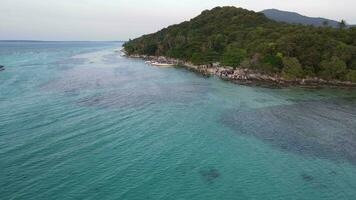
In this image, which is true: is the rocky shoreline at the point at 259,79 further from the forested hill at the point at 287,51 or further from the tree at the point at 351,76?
the forested hill at the point at 287,51

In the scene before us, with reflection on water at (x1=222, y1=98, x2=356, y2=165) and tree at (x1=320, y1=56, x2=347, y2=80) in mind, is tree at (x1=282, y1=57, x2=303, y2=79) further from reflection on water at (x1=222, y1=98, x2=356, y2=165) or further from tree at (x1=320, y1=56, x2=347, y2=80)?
reflection on water at (x1=222, y1=98, x2=356, y2=165)

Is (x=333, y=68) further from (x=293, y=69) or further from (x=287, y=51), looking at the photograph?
(x=287, y=51)

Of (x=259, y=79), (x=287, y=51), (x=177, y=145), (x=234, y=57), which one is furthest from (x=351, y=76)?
(x=177, y=145)

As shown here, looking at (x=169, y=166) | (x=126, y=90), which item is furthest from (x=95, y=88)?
(x=169, y=166)

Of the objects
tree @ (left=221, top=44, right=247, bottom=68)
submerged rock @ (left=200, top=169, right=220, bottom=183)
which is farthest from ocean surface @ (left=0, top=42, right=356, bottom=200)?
tree @ (left=221, top=44, right=247, bottom=68)

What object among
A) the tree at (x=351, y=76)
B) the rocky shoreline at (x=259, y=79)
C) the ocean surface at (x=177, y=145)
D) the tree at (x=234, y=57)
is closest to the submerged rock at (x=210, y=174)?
the ocean surface at (x=177, y=145)

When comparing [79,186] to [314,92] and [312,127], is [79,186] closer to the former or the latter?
[312,127]

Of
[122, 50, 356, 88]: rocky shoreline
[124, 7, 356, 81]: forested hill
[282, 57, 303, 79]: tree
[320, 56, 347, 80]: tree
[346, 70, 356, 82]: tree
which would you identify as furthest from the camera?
[282, 57, 303, 79]: tree
